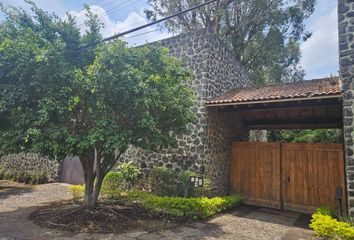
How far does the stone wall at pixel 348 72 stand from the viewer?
612 cm

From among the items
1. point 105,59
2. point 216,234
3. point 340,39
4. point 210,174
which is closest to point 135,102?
point 105,59

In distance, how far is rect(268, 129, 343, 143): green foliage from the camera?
15508 mm

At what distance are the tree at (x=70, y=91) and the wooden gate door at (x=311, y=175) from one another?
4.81 meters

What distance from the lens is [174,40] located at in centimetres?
1020

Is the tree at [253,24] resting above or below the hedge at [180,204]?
above

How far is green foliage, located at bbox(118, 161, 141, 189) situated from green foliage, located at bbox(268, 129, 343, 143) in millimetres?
10464

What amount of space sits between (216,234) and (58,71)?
204 inches

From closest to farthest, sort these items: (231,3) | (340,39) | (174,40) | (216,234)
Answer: (216,234), (340,39), (174,40), (231,3)

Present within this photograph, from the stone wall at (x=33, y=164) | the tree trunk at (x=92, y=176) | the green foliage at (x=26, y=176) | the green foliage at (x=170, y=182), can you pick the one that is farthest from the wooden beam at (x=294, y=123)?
the green foliage at (x=26, y=176)

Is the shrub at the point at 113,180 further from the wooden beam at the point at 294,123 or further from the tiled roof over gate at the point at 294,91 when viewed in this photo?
the wooden beam at the point at 294,123

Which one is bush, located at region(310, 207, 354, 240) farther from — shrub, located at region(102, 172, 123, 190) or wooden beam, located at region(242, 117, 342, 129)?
shrub, located at region(102, 172, 123, 190)

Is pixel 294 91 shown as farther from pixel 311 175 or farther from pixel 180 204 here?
pixel 180 204

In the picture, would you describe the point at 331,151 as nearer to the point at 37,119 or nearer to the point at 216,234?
the point at 216,234

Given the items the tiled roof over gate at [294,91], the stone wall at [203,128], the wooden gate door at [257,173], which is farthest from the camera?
the wooden gate door at [257,173]
